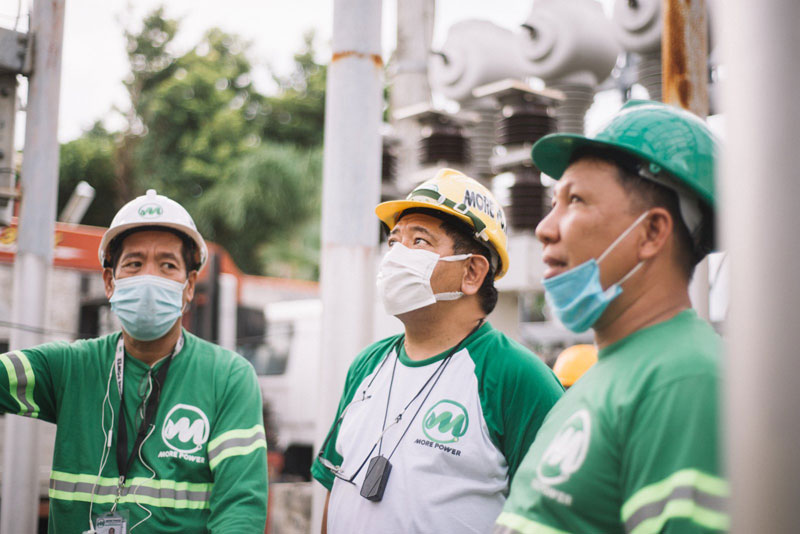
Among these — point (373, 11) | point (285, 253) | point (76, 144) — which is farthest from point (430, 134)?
point (76, 144)

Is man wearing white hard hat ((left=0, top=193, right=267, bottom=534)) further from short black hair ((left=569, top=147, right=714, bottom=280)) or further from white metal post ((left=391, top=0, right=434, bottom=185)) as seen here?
white metal post ((left=391, top=0, right=434, bottom=185))

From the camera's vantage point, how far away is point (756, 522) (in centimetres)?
92

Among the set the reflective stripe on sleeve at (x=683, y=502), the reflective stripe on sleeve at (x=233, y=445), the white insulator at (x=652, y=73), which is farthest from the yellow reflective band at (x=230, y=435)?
the white insulator at (x=652, y=73)

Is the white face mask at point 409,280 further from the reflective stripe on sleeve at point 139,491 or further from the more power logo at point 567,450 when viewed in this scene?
the more power logo at point 567,450

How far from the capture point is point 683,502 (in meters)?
1.42

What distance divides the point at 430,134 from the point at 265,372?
7.92 m

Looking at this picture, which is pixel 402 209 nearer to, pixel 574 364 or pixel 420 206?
pixel 420 206

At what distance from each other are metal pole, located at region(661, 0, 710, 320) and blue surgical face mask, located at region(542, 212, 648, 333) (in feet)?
9.10

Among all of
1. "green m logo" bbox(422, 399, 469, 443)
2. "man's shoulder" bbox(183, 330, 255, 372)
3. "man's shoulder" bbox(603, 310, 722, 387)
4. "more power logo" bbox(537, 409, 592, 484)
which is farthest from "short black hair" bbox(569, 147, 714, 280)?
"man's shoulder" bbox(183, 330, 255, 372)

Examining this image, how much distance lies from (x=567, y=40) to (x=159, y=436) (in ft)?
17.5

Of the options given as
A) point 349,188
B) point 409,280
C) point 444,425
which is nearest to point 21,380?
point 409,280

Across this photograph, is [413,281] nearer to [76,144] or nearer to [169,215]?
[169,215]

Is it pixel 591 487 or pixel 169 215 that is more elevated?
pixel 169 215

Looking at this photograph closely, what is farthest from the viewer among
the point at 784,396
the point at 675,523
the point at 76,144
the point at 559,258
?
the point at 76,144
